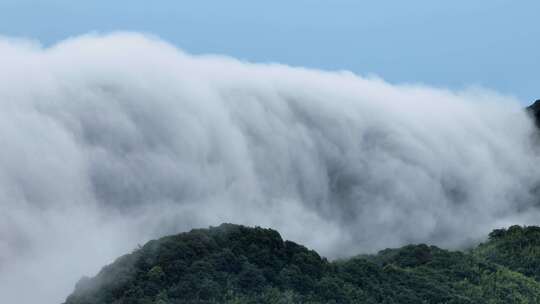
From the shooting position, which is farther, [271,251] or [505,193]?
[505,193]

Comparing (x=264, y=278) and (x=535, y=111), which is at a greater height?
(x=535, y=111)

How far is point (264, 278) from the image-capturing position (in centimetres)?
3095

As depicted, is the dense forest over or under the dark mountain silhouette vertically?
under

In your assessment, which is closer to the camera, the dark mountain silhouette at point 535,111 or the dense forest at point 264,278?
the dense forest at point 264,278

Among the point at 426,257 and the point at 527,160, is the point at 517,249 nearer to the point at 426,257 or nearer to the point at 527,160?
the point at 426,257

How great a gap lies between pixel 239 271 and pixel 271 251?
215cm

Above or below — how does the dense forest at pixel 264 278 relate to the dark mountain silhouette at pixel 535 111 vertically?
below

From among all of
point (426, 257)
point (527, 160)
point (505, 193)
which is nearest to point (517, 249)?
point (426, 257)

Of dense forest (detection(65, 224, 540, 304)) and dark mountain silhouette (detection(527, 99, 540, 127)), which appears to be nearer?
dense forest (detection(65, 224, 540, 304))

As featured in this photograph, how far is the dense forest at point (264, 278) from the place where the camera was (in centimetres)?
2911

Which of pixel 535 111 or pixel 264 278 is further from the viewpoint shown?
pixel 535 111

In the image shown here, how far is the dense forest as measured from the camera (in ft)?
95.5

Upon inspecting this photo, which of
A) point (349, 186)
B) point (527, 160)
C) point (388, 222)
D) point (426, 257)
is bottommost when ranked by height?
point (426, 257)

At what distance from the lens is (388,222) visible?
206ft
